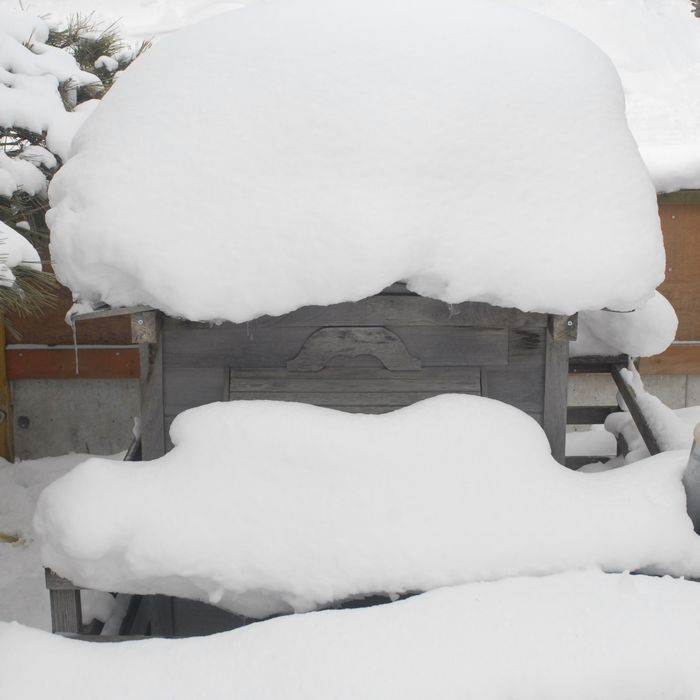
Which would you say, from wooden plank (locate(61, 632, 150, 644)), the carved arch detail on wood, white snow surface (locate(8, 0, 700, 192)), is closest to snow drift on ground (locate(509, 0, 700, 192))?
white snow surface (locate(8, 0, 700, 192))

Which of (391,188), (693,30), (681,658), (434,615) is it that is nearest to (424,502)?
(434,615)

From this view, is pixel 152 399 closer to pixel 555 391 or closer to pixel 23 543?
pixel 555 391

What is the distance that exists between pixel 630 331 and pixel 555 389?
1124 mm

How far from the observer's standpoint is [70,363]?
5.85 m

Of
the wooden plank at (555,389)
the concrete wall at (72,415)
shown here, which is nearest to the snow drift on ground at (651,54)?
the concrete wall at (72,415)

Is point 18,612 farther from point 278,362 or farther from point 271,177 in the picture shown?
point 271,177

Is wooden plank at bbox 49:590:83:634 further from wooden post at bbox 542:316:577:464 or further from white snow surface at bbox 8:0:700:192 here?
white snow surface at bbox 8:0:700:192

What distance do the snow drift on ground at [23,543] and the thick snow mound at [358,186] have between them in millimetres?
1464

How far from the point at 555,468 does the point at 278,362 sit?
1.18 metres

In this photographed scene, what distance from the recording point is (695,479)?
8.30ft

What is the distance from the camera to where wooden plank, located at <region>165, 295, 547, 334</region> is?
2971 millimetres

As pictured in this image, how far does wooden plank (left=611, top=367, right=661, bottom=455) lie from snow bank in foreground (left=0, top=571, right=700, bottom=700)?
4.63ft

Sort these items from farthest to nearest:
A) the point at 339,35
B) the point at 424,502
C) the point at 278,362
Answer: the point at 278,362 → the point at 339,35 → the point at 424,502

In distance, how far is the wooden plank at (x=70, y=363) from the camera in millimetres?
5816
